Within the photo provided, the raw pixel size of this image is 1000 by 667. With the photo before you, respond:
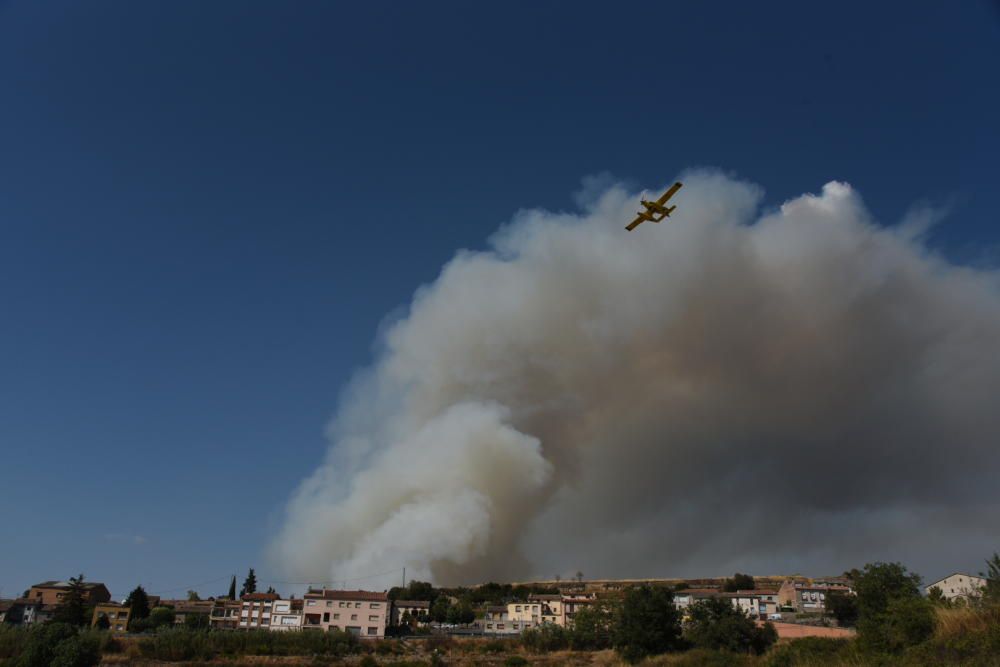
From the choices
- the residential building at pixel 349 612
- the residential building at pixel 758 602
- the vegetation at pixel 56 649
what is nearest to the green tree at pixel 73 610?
the residential building at pixel 349 612

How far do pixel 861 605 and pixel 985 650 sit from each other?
3112cm

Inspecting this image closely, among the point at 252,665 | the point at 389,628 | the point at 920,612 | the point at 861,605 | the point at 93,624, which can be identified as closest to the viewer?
the point at 920,612

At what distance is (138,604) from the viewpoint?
112438 millimetres

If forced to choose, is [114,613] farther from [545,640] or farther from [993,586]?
[993,586]

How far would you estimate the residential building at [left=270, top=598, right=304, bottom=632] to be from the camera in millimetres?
94688

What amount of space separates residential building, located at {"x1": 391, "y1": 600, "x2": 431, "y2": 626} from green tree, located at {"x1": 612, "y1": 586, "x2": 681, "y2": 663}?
50172 mm

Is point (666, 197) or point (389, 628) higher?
point (666, 197)

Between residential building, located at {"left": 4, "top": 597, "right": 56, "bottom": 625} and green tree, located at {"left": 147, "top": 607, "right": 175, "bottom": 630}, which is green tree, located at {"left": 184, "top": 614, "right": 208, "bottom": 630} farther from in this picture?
residential building, located at {"left": 4, "top": 597, "right": 56, "bottom": 625}

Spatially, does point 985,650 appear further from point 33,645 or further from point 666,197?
point 33,645

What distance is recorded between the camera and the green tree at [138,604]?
11056 centimetres

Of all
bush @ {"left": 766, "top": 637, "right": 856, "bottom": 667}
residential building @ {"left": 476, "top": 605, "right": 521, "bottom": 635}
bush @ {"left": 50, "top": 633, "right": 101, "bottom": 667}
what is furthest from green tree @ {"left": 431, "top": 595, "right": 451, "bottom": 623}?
bush @ {"left": 766, "top": 637, "right": 856, "bottom": 667}

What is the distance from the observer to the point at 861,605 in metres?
46.8

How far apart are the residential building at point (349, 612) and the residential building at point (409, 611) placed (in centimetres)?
891

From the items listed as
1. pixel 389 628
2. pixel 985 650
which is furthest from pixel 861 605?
pixel 389 628
